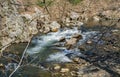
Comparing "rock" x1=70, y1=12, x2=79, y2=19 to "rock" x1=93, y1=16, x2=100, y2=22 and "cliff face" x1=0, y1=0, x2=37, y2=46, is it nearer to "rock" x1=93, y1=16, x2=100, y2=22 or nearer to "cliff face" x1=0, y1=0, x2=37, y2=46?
"rock" x1=93, y1=16, x2=100, y2=22

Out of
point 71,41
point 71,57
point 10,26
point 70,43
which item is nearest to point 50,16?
point 10,26

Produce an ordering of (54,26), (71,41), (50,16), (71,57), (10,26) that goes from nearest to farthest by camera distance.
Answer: (71,57), (71,41), (10,26), (54,26), (50,16)

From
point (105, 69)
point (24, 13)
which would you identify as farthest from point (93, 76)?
point (24, 13)

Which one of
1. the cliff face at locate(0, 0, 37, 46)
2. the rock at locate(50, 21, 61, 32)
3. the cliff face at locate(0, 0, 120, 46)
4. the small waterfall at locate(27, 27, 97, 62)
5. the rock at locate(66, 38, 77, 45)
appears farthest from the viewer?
the rock at locate(50, 21, 61, 32)

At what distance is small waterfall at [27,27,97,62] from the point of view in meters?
9.30

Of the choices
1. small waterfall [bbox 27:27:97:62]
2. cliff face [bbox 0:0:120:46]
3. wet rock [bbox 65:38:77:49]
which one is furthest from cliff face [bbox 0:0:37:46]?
wet rock [bbox 65:38:77:49]

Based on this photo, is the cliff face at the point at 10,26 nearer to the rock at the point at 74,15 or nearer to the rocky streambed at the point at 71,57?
the rocky streambed at the point at 71,57

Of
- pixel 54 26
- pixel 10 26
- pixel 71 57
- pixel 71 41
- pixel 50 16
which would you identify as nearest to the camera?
pixel 71 57

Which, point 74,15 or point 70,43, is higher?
point 74,15

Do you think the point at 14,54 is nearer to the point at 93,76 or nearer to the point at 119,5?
the point at 93,76

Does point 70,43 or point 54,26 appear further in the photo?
point 54,26

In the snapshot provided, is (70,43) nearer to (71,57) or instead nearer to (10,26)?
(71,57)

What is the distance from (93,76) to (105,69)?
0.53m

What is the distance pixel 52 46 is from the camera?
34.3 feet
